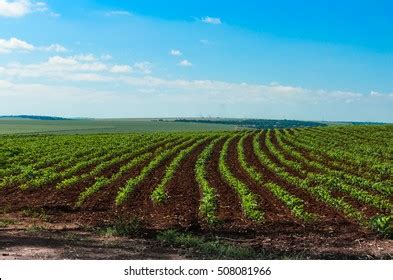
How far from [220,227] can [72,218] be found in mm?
5209

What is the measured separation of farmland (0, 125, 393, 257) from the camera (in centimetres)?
1456

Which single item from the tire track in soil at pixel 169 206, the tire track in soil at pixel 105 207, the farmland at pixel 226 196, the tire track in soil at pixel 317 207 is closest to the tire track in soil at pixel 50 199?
the farmland at pixel 226 196

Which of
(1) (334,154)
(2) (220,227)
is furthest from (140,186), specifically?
(1) (334,154)

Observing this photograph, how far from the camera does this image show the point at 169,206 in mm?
18172

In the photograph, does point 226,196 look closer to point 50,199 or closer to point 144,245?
point 50,199

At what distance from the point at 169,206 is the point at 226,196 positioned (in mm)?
2841

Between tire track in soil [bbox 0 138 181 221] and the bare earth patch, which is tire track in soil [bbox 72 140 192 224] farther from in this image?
the bare earth patch

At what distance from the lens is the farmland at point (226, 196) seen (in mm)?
14562

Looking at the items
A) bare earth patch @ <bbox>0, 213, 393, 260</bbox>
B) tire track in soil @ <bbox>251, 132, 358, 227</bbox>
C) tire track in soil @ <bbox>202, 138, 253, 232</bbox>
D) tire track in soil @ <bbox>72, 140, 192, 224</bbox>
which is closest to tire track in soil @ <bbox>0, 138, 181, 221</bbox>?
tire track in soil @ <bbox>72, 140, 192, 224</bbox>

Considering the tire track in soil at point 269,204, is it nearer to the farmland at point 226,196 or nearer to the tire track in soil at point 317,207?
the farmland at point 226,196

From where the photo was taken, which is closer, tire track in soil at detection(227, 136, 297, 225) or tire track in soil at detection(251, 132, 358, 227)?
tire track in soil at detection(251, 132, 358, 227)

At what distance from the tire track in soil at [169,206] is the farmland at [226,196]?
0.11ft

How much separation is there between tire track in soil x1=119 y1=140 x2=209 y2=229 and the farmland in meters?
0.03
